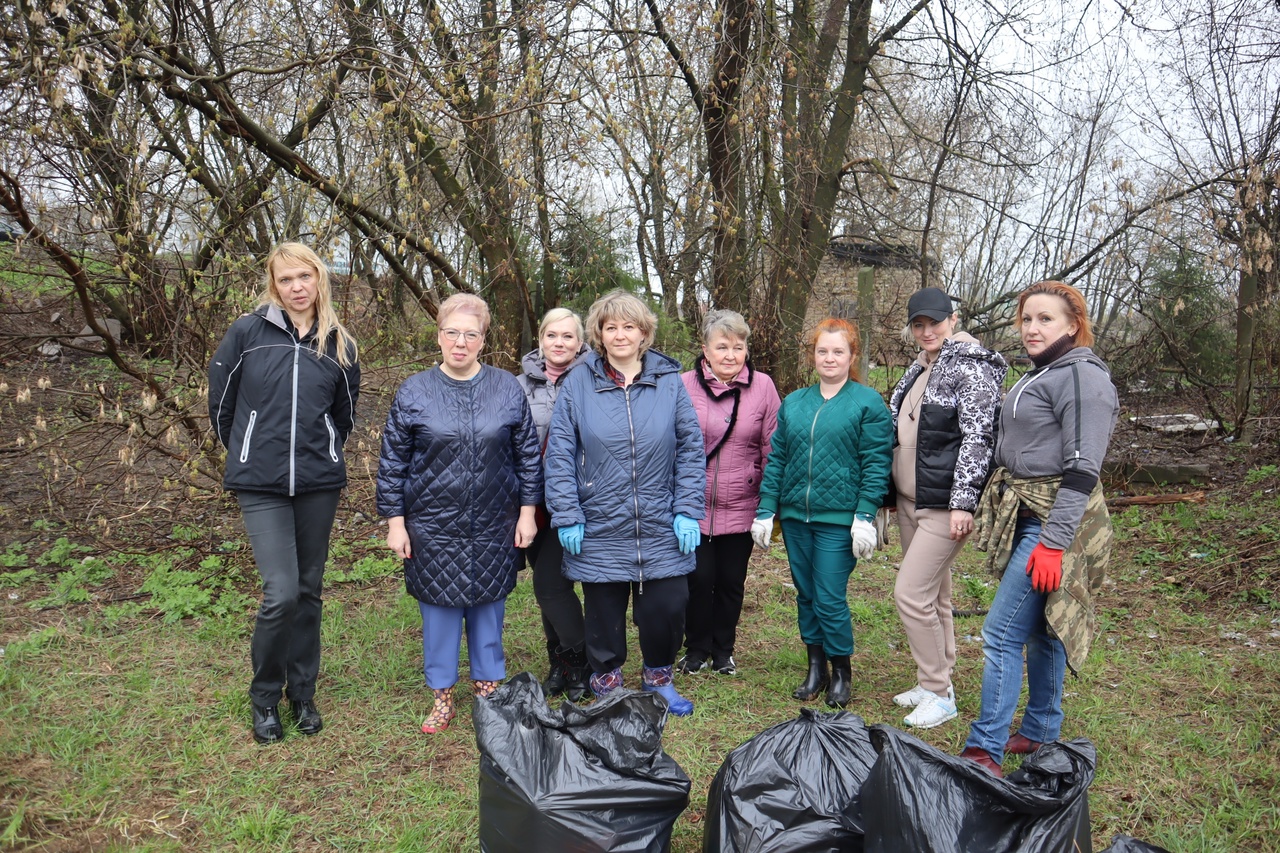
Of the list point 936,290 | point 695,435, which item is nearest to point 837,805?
point 695,435

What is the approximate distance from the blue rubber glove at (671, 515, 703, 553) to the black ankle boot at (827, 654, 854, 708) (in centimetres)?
86

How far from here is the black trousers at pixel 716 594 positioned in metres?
3.85

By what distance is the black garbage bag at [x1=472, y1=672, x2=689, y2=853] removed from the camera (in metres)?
2.16

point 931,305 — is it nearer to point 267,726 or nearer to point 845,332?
point 845,332

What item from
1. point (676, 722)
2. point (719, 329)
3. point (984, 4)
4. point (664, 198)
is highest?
point (984, 4)

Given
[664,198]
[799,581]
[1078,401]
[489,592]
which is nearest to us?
[1078,401]

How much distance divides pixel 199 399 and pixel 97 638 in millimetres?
1528

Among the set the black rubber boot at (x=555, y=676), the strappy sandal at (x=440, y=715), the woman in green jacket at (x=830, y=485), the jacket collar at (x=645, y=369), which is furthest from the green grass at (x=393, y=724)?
the jacket collar at (x=645, y=369)

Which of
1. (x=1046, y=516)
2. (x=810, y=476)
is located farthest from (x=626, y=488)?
(x=1046, y=516)

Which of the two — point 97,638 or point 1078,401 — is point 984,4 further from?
point 97,638

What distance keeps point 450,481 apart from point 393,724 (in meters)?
1.07

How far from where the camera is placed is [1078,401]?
104 inches

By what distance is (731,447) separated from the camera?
12.3 feet

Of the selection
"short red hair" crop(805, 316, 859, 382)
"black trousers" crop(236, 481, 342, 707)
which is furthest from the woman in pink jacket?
"black trousers" crop(236, 481, 342, 707)
